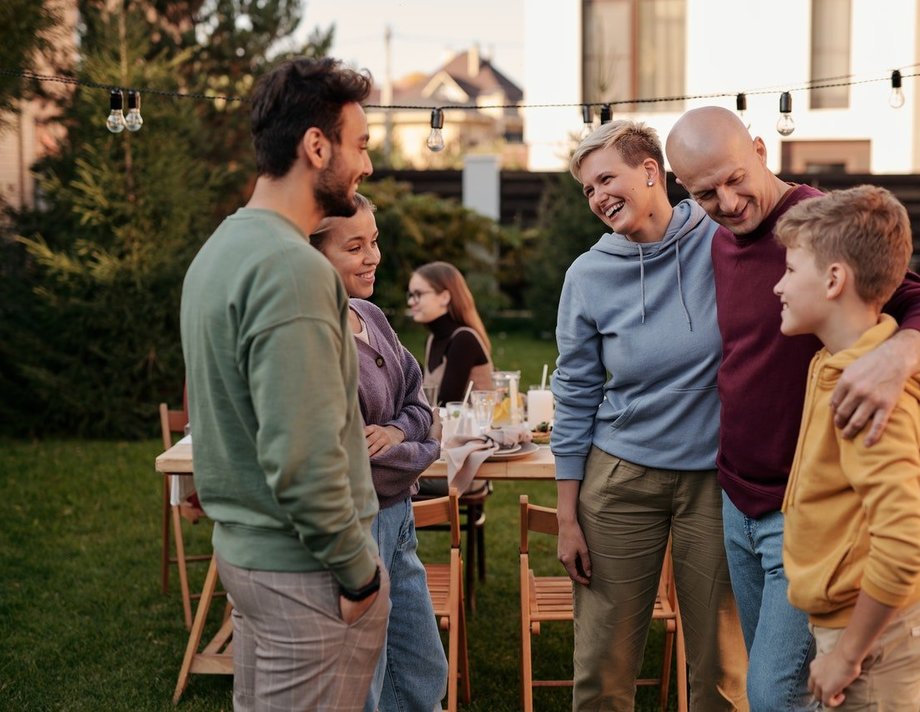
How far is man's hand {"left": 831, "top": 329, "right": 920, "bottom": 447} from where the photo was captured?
2.10m

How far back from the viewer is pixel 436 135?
514 cm

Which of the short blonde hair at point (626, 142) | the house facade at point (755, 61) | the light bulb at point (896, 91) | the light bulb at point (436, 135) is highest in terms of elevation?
the house facade at point (755, 61)

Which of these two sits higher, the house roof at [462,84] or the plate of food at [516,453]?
the house roof at [462,84]

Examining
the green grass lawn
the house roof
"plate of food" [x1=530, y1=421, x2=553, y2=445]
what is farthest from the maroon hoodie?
the house roof

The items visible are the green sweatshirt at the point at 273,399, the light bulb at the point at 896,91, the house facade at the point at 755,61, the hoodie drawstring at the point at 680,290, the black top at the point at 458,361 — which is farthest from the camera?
the house facade at the point at 755,61

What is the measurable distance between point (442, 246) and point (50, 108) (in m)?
5.22

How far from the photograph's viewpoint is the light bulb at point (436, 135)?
5.10 meters

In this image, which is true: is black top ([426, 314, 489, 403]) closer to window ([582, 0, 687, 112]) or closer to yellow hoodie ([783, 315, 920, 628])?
yellow hoodie ([783, 315, 920, 628])

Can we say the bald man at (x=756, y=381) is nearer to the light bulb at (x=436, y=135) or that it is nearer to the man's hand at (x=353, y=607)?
the man's hand at (x=353, y=607)

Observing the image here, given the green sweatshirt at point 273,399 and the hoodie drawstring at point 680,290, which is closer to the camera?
the green sweatshirt at point 273,399

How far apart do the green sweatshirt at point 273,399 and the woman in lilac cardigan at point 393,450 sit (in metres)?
1.03

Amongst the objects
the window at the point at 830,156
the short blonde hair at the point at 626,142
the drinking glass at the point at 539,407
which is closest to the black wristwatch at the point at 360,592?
the short blonde hair at the point at 626,142

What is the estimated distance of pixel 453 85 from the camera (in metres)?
61.8

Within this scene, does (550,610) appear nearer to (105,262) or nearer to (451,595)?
(451,595)
